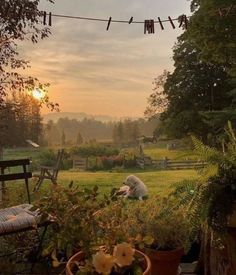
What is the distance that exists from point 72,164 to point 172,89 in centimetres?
233

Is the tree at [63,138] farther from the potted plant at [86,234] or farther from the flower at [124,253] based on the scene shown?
the flower at [124,253]

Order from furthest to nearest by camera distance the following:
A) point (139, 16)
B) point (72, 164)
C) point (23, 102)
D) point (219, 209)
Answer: point (72, 164) → point (23, 102) → point (139, 16) → point (219, 209)

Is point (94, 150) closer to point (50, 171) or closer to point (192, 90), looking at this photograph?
point (50, 171)

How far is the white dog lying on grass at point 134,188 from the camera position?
355 cm

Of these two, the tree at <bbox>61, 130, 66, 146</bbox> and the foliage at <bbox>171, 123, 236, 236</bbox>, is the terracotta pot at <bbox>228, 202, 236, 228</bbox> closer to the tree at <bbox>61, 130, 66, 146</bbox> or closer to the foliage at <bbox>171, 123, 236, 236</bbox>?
the foliage at <bbox>171, 123, 236, 236</bbox>

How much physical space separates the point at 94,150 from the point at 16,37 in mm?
1374

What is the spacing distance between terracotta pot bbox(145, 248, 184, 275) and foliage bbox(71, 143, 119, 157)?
1.87 meters

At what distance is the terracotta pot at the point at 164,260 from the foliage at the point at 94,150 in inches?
73.7

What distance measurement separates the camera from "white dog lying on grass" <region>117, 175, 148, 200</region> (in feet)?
11.7

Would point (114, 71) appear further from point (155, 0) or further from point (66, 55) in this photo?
point (155, 0)

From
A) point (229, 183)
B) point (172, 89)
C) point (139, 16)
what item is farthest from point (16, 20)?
point (172, 89)

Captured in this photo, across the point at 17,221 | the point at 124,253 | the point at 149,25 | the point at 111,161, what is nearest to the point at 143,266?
the point at 124,253

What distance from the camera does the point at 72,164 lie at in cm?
377

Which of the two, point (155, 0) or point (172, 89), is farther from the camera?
point (172, 89)
